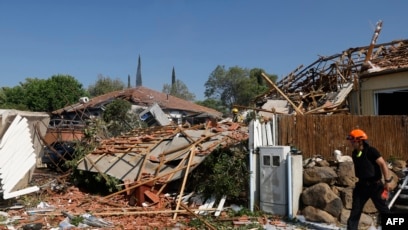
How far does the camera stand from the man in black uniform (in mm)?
6012

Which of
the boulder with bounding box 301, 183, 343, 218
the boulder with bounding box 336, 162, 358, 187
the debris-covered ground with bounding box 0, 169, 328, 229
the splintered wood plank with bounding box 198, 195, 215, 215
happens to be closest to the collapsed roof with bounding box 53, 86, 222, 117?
the debris-covered ground with bounding box 0, 169, 328, 229

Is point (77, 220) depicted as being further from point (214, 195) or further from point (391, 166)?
point (391, 166)

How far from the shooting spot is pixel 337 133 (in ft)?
29.9

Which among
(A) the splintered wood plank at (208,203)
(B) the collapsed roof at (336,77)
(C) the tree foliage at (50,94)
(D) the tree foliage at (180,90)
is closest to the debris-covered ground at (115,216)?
(A) the splintered wood plank at (208,203)

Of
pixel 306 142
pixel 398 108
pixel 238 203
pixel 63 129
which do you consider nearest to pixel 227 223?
pixel 238 203

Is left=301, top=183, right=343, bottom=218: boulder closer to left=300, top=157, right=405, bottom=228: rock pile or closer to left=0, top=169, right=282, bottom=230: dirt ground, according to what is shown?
left=300, top=157, right=405, bottom=228: rock pile

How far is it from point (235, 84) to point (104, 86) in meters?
18.7

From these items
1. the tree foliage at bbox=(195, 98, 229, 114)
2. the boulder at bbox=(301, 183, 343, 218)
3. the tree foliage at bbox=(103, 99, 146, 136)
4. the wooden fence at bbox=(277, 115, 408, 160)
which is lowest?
the boulder at bbox=(301, 183, 343, 218)

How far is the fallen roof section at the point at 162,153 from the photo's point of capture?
9.95m

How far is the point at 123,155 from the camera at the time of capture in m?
11.5

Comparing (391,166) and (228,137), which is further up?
(228,137)

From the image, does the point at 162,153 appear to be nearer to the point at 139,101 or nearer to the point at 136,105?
the point at 136,105

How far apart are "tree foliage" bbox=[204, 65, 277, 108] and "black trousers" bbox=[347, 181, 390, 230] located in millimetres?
40329

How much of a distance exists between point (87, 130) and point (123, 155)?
12.9ft
